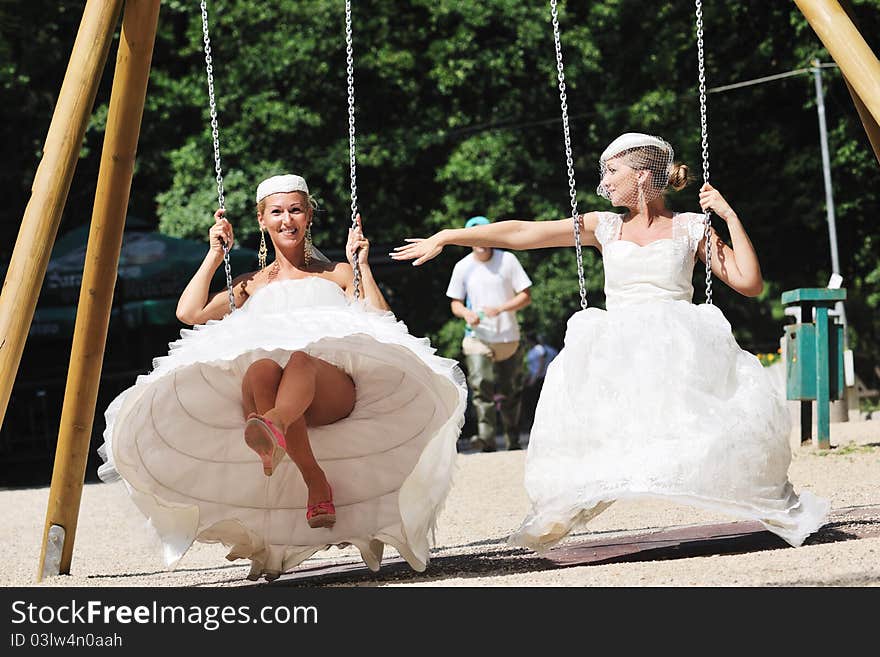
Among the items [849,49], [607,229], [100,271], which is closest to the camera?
[849,49]

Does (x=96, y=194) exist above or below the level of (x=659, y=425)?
above

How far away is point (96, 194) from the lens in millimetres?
5660

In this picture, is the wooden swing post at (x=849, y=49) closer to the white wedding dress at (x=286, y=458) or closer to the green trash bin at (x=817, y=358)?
the white wedding dress at (x=286, y=458)

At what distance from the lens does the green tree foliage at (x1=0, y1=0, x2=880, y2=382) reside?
59.8ft

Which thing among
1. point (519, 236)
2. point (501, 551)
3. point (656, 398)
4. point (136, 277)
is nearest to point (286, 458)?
point (501, 551)

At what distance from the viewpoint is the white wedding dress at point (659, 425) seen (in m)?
4.84

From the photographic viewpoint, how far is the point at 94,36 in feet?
17.0

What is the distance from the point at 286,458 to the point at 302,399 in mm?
587

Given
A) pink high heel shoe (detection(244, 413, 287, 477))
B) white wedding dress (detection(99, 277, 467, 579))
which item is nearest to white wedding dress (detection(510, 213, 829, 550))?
white wedding dress (detection(99, 277, 467, 579))

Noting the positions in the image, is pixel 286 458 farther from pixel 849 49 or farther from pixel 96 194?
pixel 849 49

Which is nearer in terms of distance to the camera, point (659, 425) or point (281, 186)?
point (659, 425)

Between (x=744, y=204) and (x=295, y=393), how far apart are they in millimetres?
15960

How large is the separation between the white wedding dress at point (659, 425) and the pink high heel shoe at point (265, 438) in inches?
36.2
